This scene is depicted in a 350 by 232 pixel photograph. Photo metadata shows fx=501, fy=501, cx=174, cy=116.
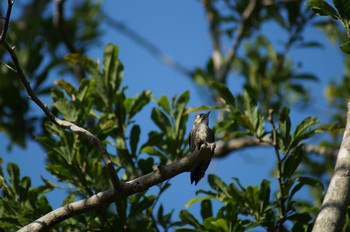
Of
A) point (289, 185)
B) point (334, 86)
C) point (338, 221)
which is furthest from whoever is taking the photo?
point (334, 86)

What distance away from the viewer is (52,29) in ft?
26.3

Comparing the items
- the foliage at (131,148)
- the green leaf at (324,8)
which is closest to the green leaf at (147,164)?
the foliage at (131,148)

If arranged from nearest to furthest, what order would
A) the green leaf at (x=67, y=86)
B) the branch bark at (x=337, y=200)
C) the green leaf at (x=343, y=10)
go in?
the branch bark at (x=337, y=200)
the green leaf at (x=343, y=10)
the green leaf at (x=67, y=86)

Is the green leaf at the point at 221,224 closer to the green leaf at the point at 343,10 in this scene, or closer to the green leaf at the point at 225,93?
the green leaf at the point at 225,93

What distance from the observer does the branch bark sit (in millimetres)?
2764

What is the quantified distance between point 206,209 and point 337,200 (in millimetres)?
1819

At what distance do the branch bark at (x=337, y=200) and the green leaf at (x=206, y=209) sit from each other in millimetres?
1721

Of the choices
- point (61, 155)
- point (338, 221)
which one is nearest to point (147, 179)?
point (338, 221)

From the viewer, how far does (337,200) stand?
284 centimetres

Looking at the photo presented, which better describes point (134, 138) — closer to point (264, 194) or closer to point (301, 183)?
point (264, 194)

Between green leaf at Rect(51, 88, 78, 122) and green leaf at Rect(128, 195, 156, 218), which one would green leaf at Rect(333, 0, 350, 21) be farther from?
green leaf at Rect(51, 88, 78, 122)

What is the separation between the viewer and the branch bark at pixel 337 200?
2.76 meters

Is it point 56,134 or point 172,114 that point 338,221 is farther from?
point 56,134

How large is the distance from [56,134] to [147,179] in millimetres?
1809
